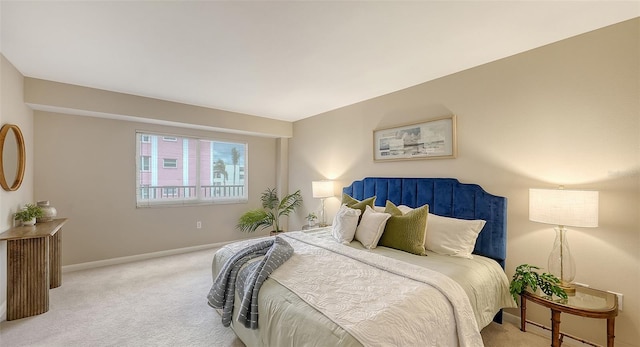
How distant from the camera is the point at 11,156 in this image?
266 cm

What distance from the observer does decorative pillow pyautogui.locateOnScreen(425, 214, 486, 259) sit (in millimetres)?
2291

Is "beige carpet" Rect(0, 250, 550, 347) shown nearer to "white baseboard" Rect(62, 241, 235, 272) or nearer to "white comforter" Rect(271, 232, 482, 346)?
"white baseboard" Rect(62, 241, 235, 272)

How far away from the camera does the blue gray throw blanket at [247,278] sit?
5.58ft

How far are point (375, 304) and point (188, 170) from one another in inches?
163

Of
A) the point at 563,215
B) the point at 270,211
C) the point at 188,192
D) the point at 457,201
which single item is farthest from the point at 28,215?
the point at 563,215

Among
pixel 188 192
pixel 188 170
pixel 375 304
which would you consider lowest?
pixel 375 304

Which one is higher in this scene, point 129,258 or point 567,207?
point 567,207

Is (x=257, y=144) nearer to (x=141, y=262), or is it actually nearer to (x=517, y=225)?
(x=141, y=262)

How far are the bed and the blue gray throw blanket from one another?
0.05 meters

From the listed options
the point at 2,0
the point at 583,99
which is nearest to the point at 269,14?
the point at 2,0

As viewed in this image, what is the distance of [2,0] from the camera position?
1.67 metres

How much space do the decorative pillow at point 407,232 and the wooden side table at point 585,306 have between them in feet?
2.68

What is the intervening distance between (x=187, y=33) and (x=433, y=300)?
2560 millimetres

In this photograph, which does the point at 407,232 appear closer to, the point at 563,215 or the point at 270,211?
the point at 563,215
